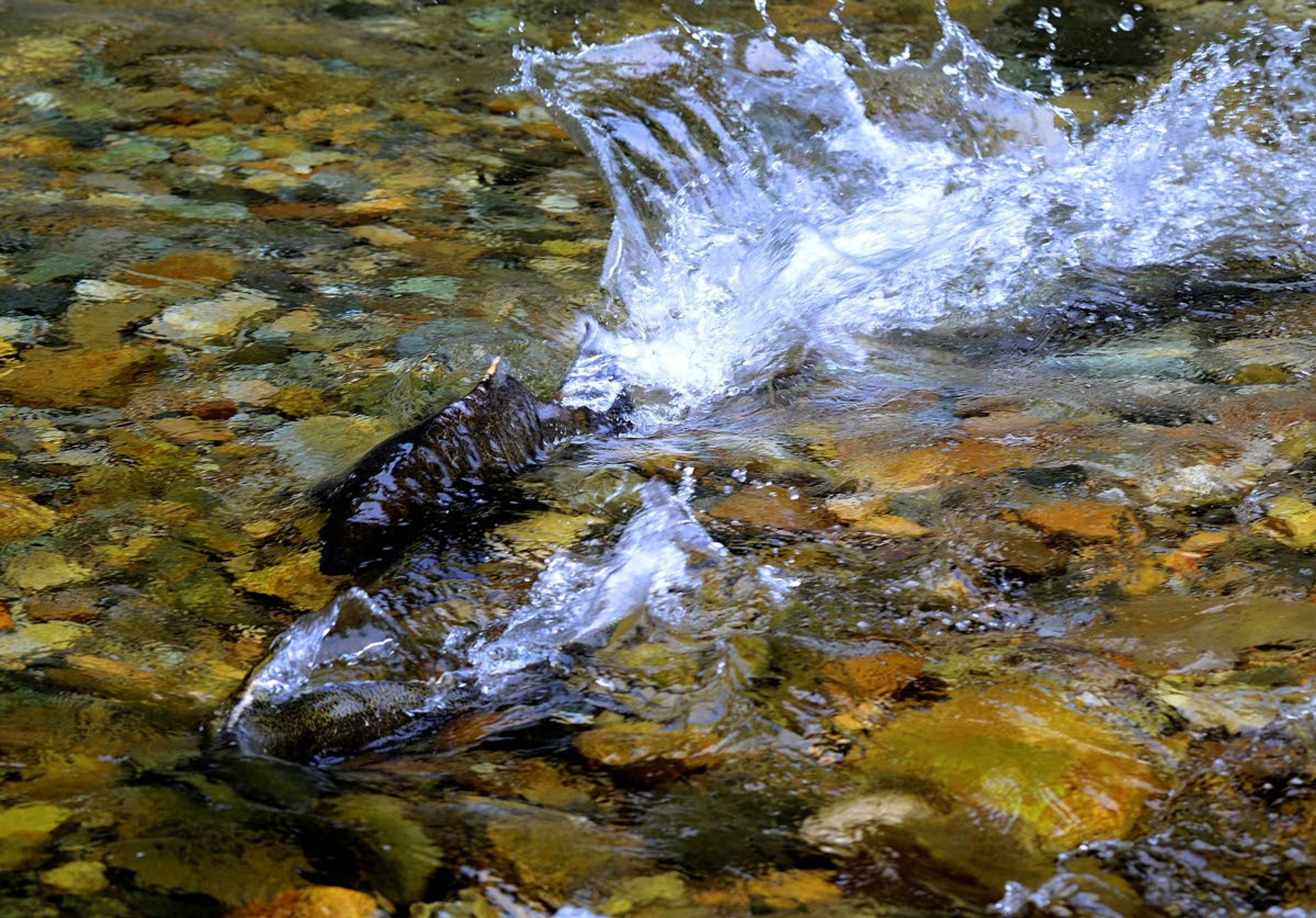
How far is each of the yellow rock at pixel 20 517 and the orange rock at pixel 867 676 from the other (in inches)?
48.0

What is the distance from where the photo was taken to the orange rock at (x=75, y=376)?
2.50m

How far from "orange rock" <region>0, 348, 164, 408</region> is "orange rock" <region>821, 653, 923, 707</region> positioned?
1518 mm

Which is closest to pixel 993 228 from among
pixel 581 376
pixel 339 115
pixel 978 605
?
pixel 581 376

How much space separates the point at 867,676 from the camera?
1640 mm

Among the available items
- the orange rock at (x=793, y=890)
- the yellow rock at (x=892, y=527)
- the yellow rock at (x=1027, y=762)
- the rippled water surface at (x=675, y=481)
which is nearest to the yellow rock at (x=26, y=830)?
the rippled water surface at (x=675, y=481)

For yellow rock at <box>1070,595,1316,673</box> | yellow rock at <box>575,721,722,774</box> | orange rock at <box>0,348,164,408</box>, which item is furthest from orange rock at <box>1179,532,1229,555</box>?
orange rock at <box>0,348,164,408</box>

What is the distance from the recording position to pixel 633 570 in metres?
1.94

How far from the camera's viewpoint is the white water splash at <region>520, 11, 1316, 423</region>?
304 cm

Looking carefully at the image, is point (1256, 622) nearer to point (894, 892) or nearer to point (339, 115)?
point (894, 892)

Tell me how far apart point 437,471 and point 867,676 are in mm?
838

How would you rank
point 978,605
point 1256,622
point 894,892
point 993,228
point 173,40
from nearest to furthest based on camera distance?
1. point 894,892
2. point 1256,622
3. point 978,605
4. point 993,228
5. point 173,40

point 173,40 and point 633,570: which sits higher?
point 173,40

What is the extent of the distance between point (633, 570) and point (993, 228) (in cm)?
180

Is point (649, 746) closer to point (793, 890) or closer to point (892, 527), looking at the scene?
point (793, 890)
